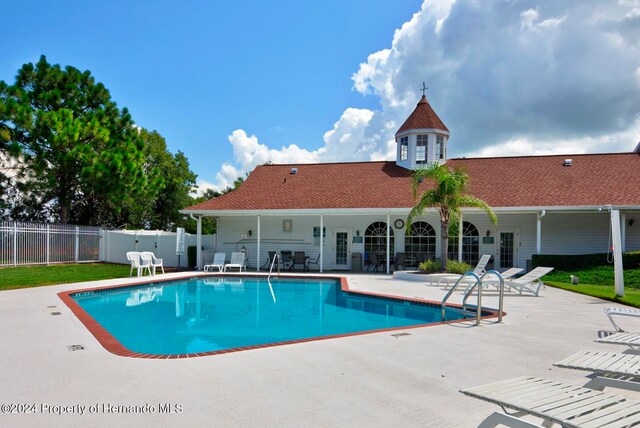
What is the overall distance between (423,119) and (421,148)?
1.46 m

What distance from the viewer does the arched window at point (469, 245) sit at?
18219 millimetres

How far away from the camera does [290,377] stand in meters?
4.09

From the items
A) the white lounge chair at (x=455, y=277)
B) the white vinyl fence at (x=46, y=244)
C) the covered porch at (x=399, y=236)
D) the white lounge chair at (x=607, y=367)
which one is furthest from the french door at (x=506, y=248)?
the white vinyl fence at (x=46, y=244)

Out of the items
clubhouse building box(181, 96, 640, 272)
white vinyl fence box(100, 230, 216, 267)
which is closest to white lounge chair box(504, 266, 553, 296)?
clubhouse building box(181, 96, 640, 272)

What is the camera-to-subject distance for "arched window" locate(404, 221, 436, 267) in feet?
60.8

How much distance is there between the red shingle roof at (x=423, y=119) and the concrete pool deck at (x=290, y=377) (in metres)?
15.3

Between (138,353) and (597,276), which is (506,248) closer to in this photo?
(597,276)

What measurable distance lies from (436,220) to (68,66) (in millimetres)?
20590

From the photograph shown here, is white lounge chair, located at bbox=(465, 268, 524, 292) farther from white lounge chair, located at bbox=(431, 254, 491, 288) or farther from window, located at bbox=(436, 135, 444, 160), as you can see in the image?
window, located at bbox=(436, 135, 444, 160)

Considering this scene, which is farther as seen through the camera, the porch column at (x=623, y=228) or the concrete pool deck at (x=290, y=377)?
the porch column at (x=623, y=228)

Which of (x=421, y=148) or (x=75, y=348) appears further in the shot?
(x=421, y=148)

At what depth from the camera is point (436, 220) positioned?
60.4ft

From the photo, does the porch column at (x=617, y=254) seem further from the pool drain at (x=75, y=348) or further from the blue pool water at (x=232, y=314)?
the pool drain at (x=75, y=348)

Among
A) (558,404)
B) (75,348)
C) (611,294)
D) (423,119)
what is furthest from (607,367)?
(423,119)
